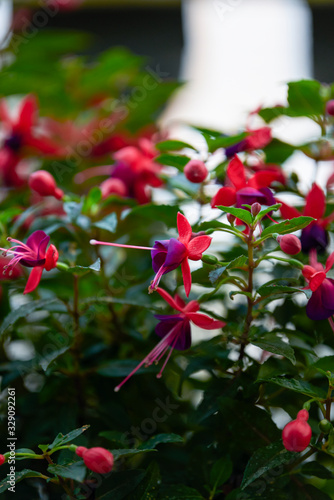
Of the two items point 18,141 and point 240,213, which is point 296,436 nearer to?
point 240,213

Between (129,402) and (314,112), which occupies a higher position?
(314,112)

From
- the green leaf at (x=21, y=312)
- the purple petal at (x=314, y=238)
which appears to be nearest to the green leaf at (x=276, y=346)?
the purple petal at (x=314, y=238)

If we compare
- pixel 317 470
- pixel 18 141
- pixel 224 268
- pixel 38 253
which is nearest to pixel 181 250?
pixel 224 268

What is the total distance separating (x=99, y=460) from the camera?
0.47 meters

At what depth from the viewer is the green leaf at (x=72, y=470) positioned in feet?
1.52

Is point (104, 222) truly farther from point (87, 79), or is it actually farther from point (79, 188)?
point (87, 79)

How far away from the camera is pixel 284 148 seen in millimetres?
750

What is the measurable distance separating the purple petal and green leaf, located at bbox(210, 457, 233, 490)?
24 centimetres

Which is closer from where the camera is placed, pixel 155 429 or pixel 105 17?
pixel 155 429

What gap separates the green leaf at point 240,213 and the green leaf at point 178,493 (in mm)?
262

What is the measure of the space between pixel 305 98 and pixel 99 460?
0.51m

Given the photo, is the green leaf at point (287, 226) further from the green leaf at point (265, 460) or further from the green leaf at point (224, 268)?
the green leaf at point (265, 460)

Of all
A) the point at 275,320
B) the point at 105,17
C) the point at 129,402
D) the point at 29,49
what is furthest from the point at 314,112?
the point at 105,17

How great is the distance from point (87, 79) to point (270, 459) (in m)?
0.95
